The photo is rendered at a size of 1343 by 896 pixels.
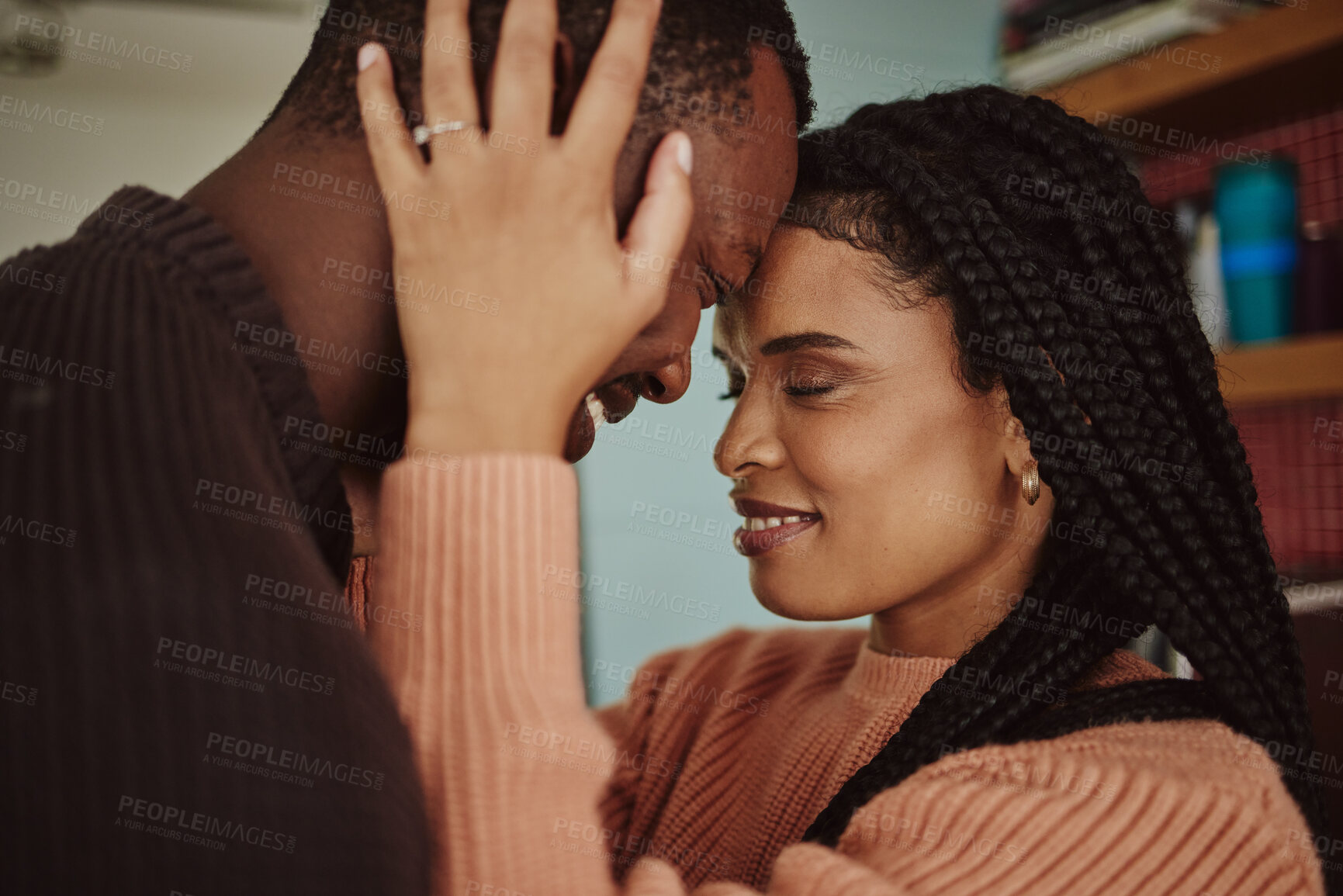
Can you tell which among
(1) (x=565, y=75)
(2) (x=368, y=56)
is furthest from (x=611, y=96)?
(2) (x=368, y=56)

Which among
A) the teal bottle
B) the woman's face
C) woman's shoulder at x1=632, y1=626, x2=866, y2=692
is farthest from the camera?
the teal bottle

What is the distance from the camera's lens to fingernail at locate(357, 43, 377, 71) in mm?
638

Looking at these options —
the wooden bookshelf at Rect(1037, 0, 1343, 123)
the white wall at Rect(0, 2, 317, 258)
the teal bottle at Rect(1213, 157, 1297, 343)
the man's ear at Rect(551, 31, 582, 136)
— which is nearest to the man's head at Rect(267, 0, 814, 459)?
the man's ear at Rect(551, 31, 582, 136)

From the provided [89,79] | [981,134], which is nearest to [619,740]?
[981,134]

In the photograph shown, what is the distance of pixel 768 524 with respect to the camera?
105 centimetres

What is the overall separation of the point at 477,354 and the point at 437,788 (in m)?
0.26

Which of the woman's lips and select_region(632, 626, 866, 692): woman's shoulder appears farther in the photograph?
select_region(632, 626, 866, 692): woman's shoulder

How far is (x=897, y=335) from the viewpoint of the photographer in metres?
0.97

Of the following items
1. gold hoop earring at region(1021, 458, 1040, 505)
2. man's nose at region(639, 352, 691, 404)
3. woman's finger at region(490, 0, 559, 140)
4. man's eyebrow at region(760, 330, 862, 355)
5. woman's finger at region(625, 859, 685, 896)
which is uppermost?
woman's finger at region(490, 0, 559, 140)

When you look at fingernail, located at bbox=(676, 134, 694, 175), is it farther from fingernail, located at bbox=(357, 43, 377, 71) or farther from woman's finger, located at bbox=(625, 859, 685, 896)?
woman's finger, located at bbox=(625, 859, 685, 896)

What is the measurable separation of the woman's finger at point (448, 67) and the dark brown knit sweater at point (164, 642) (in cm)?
19

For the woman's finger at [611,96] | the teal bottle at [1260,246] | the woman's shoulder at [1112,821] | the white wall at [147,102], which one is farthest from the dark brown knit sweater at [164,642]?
the white wall at [147,102]

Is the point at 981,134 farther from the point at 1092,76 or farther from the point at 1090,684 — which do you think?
the point at 1092,76

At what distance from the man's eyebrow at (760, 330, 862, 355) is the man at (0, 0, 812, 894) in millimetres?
359
